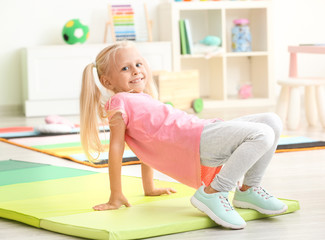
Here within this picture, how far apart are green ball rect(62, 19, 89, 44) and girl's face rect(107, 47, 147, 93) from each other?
2740 millimetres

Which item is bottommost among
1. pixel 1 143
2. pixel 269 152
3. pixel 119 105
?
pixel 1 143

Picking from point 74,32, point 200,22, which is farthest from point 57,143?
point 200,22

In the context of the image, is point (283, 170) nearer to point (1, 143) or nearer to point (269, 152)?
point (269, 152)

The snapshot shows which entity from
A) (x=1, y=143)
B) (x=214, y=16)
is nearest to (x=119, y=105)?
(x=1, y=143)

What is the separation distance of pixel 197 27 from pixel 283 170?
282cm

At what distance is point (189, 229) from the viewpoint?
1.44 metres

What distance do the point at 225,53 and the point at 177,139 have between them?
3132mm

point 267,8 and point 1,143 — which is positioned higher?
point 267,8

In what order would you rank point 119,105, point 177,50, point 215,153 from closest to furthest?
point 215,153, point 119,105, point 177,50

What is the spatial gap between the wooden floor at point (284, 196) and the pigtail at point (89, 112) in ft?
0.92

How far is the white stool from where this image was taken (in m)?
3.34

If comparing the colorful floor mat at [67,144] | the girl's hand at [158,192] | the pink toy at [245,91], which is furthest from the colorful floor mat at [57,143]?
the pink toy at [245,91]

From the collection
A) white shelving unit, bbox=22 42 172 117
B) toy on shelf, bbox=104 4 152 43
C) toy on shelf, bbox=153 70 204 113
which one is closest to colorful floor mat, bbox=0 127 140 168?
white shelving unit, bbox=22 42 172 117

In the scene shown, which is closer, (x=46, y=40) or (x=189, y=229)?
(x=189, y=229)
